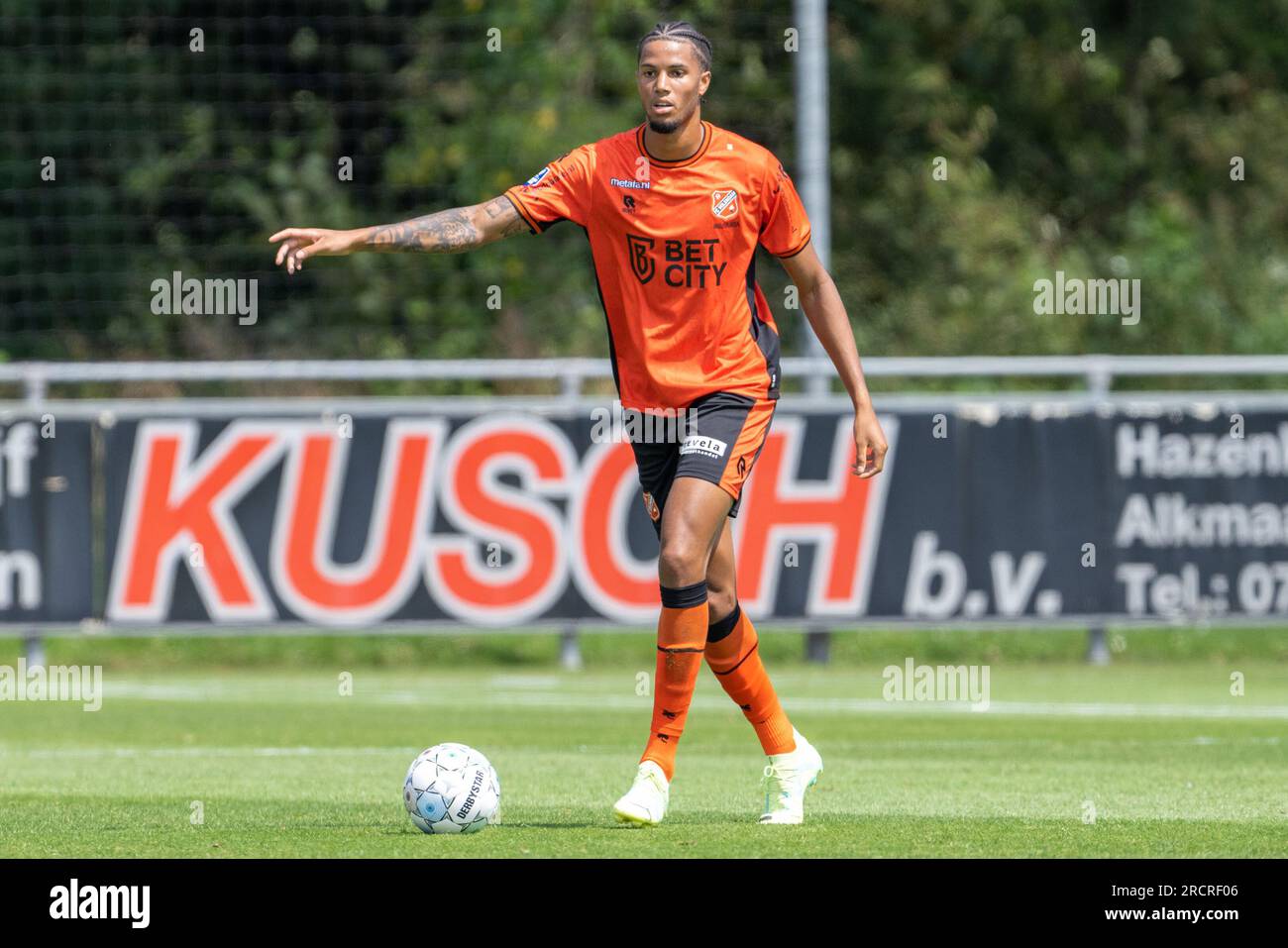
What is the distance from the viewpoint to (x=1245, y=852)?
21.6 ft

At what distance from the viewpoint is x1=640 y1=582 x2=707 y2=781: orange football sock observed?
743 centimetres

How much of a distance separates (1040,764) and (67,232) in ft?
56.2

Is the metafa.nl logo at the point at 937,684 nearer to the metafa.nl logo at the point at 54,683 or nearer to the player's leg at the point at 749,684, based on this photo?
the metafa.nl logo at the point at 54,683

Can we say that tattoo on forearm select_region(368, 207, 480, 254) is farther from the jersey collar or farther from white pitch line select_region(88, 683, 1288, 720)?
white pitch line select_region(88, 683, 1288, 720)

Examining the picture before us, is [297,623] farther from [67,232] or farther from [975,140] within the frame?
[975,140]

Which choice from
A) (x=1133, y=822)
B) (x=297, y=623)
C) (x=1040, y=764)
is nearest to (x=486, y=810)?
(x=1133, y=822)

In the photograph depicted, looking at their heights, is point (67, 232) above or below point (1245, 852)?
above

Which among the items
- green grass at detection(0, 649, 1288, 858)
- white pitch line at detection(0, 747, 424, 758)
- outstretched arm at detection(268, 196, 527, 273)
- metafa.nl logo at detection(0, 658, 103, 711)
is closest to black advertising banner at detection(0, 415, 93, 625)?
metafa.nl logo at detection(0, 658, 103, 711)

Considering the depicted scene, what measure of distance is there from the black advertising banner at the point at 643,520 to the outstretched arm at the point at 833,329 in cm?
742

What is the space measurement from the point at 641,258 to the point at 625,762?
3298 millimetres

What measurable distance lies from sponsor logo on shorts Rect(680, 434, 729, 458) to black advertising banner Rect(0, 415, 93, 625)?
8.59m

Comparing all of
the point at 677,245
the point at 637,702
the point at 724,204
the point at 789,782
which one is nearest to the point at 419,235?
the point at 677,245

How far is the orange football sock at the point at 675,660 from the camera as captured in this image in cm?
743

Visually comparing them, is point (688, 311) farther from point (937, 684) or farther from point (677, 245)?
point (937, 684)
